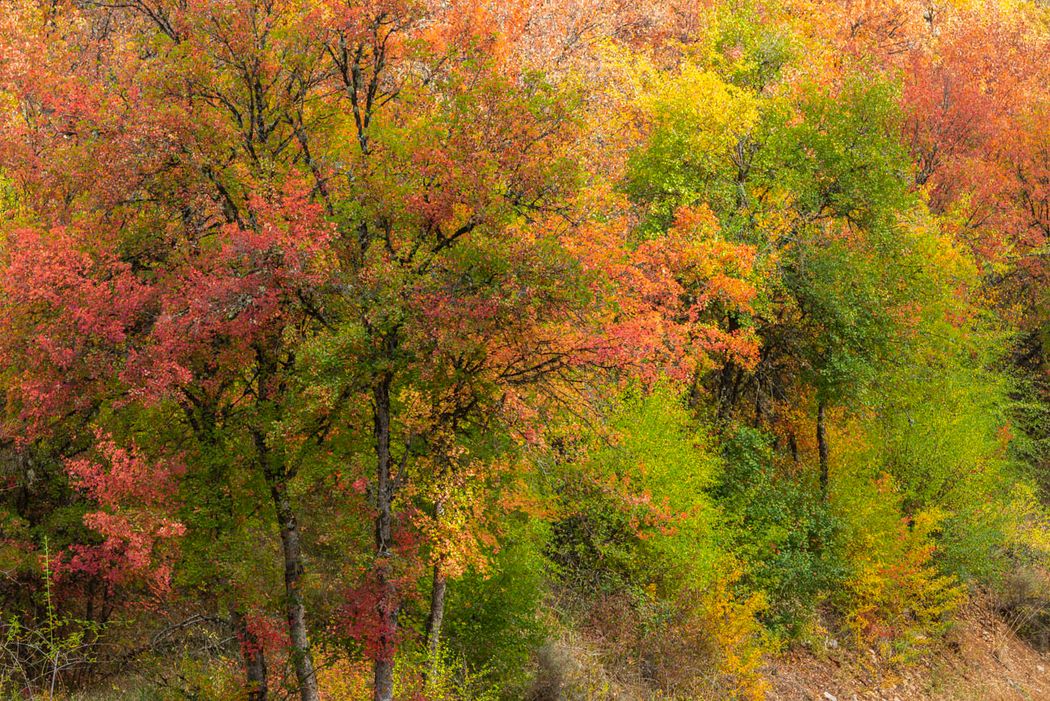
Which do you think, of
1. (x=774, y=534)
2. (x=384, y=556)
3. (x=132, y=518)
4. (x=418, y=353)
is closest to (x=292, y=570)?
(x=384, y=556)

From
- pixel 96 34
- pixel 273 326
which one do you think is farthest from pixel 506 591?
pixel 96 34

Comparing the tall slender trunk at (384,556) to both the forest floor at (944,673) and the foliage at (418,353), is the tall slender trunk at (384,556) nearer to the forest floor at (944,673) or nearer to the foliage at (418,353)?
the foliage at (418,353)

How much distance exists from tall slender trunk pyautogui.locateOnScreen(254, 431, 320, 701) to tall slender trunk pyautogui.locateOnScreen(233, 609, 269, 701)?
1.77ft

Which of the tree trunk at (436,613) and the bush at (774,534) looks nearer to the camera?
the tree trunk at (436,613)

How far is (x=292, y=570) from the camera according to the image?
549 inches

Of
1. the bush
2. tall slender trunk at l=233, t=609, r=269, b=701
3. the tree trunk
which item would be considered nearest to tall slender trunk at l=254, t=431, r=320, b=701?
tall slender trunk at l=233, t=609, r=269, b=701

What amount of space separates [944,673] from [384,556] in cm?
1921

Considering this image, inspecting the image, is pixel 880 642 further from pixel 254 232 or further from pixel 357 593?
pixel 254 232

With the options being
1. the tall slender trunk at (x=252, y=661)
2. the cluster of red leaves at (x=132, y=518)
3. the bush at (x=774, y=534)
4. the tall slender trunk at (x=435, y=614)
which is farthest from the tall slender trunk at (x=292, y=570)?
the bush at (x=774, y=534)

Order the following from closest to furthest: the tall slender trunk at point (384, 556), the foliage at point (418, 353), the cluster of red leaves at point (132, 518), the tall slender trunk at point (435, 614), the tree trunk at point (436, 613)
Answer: the cluster of red leaves at point (132, 518), the foliage at point (418, 353), the tall slender trunk at point (384, 556), the tall slender trunk at point (435, 614), the tree trunk at point (436, 613)

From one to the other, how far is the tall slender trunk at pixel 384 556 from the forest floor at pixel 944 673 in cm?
1157

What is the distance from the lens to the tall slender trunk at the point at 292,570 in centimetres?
1368

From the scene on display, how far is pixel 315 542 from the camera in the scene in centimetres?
1719

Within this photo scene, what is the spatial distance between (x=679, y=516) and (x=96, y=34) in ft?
56.4
